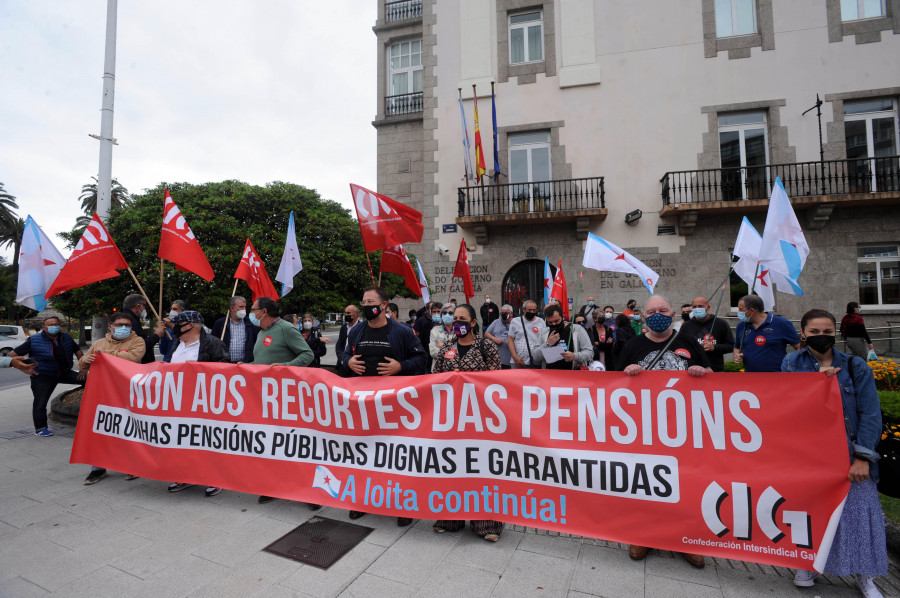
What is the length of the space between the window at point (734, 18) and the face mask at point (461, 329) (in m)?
14.9

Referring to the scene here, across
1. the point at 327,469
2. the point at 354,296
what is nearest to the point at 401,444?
the point at 327,469

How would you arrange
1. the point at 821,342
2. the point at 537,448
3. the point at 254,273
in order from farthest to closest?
the point at 254,273 → the point at 537,448 → the point at 821,342

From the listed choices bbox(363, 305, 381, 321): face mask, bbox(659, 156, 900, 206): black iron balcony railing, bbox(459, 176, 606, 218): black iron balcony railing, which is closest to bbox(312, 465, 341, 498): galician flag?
bbox(363, 305, 381, 321): face mask

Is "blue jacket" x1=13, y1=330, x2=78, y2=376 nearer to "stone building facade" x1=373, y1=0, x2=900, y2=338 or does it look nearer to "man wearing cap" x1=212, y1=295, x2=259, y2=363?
"man wearing cap" x1=212, y1=295, x2=259, y2=363

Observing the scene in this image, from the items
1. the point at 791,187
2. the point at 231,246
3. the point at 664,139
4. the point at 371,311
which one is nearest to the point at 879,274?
the point at 791,187

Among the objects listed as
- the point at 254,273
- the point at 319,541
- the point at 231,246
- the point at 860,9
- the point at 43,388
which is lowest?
the point at 319,541

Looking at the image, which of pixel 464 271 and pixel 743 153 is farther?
pixel 743 153

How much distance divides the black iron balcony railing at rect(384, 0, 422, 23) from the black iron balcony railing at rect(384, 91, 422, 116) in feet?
11.0

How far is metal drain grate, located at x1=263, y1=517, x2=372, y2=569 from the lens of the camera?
3.25 metres

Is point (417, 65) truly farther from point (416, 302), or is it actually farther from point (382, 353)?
point (382, 353)

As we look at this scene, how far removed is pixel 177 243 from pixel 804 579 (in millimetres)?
6838

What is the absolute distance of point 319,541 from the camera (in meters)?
3.48

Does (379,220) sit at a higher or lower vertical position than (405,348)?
higher

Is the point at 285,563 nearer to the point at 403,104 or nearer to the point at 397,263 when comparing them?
the point at 397,263
